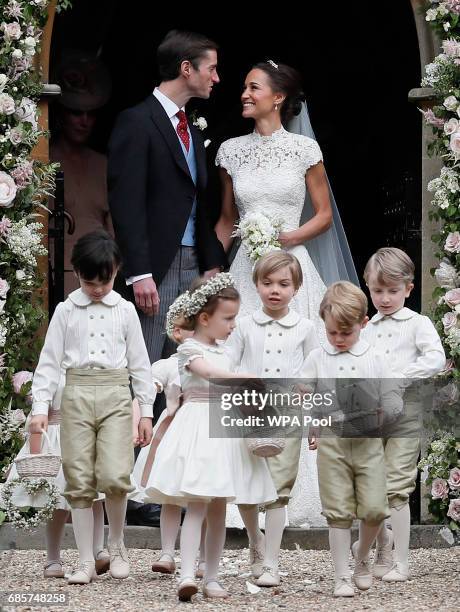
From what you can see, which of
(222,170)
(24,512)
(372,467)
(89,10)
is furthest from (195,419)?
(89,10)

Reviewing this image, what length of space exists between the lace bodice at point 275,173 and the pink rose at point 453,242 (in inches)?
34.8

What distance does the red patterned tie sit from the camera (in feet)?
25.9

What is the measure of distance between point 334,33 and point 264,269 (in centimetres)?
474

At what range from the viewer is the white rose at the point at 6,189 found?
7379mm

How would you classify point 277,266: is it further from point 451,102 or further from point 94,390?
point 451,102

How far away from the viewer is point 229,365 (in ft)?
20.5

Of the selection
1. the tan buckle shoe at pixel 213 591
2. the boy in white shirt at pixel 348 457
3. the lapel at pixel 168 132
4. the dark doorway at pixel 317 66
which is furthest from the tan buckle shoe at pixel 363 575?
the dark doorway at pixel 317 66

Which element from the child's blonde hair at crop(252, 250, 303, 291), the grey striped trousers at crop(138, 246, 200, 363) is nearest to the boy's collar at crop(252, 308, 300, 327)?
the child's blonde hair at crop(252, 250, 303, 291)

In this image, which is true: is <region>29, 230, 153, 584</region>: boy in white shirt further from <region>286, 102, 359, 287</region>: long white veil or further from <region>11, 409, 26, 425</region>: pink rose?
<region>286, 102, 359, 287</region>: long white veil

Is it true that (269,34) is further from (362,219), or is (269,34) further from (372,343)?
(372,343)

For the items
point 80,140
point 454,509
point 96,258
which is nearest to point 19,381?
point 96,258

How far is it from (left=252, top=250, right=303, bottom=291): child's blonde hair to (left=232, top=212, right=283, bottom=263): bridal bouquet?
1.10m

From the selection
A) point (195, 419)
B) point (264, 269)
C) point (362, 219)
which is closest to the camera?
point (195, 419)

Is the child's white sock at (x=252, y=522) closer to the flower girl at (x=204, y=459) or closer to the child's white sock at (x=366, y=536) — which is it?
the flower girl at (x=204, y=459)
